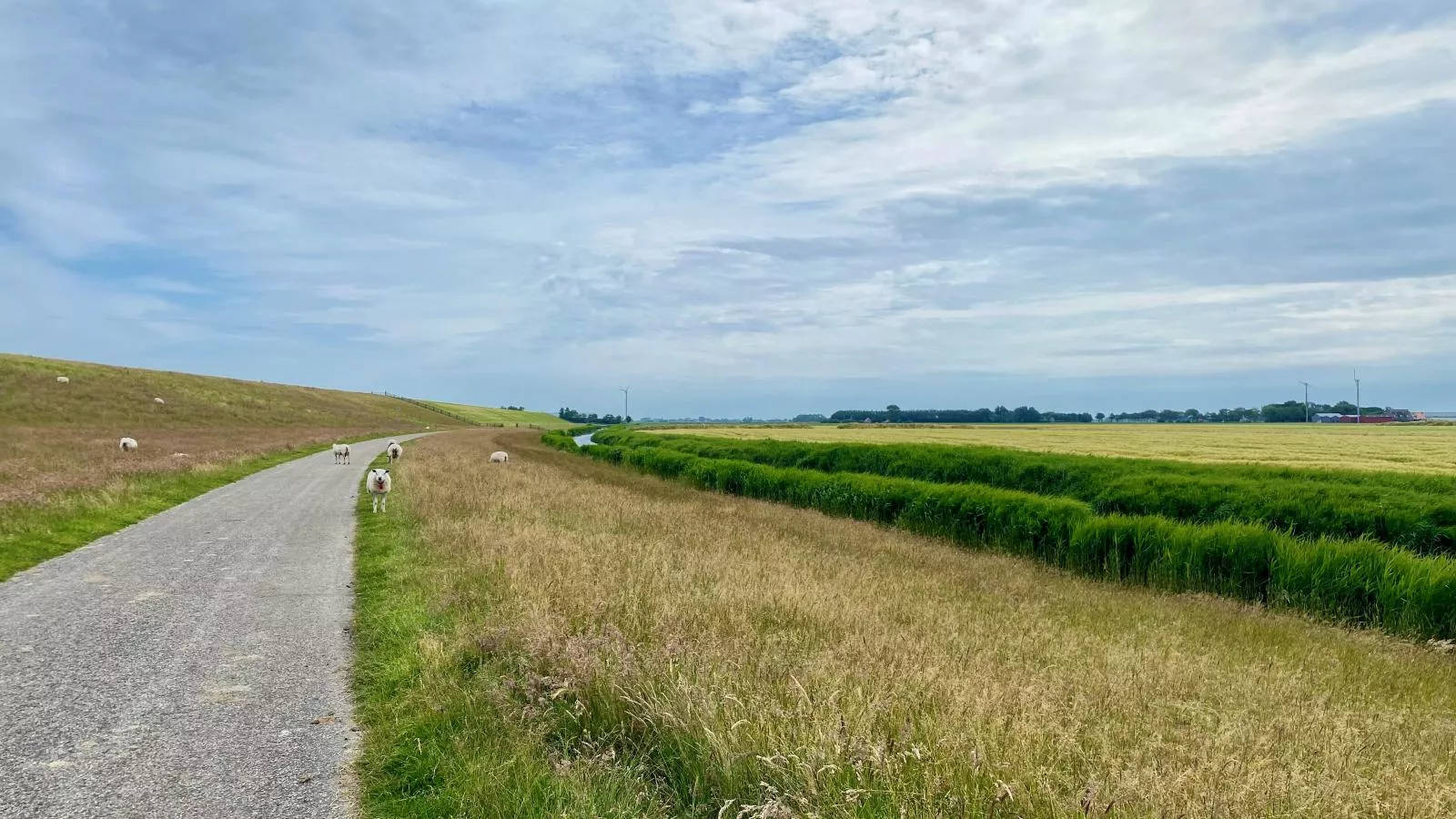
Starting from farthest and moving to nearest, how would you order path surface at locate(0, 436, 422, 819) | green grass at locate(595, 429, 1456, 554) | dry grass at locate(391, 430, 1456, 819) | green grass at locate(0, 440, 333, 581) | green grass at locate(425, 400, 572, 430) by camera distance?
green grass at locate(425, 400, 572, 430) < green grass at locate(595, 429, 1456, 554) < green grass at locate(0, 440, 333, 581) < path surface at locate(0, 436, 422, 819) < dry grass at locate(391, 430, 1456, 819)

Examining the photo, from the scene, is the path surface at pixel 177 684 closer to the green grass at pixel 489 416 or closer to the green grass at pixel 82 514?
the green grass at pixel 82 514

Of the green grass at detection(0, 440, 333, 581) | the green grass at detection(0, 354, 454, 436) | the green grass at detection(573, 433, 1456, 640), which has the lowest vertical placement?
the green grass at detection(573, 433, 1456, 640)

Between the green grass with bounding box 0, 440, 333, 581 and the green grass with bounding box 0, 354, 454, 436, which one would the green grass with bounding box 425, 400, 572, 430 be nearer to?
the green grass with bounding box 0, 354, 454, 436

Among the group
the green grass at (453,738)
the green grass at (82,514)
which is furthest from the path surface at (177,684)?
the green grass at (82,514)

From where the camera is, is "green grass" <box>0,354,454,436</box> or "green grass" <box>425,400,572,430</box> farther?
"green grass" <box>425,400,572,430</box>

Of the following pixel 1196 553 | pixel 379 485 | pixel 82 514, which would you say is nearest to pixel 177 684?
pixel 82 514

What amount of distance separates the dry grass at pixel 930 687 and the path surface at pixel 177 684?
4.33 ft

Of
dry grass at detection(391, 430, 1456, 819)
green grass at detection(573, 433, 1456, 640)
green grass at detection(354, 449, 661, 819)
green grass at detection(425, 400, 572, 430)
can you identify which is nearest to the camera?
dry grass at detection(391, 430, 1456, 819)

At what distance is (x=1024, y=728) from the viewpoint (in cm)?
471

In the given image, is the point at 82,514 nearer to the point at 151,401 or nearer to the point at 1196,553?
the point at 1196,553

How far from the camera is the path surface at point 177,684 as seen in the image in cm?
486

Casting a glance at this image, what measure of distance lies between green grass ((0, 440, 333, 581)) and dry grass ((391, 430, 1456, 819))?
6.58 metres

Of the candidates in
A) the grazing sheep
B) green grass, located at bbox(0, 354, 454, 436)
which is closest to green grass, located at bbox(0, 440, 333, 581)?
the grazing sheep

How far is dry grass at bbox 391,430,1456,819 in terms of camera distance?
4195 millimetres
